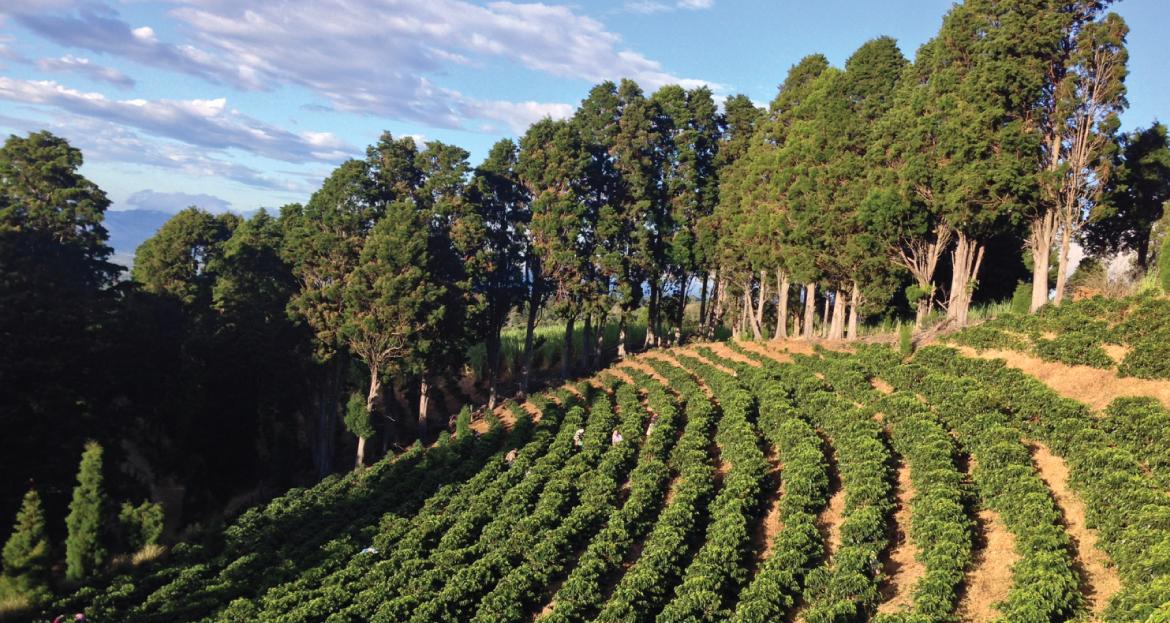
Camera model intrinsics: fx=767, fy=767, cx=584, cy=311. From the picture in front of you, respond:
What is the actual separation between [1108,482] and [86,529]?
1032 inches

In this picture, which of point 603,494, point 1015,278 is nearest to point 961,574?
point 603,494

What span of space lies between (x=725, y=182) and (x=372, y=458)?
2498 centimetres

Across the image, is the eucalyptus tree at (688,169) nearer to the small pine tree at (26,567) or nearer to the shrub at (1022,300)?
the shrub at (1022,300)

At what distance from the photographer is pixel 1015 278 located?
36062 mm

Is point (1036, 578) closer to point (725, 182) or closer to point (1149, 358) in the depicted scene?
point (1149, 358)

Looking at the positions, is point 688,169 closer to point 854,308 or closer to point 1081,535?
point 854,308

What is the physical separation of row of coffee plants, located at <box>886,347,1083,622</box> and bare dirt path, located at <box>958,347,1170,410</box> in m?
1.87

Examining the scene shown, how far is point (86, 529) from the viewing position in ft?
71.9

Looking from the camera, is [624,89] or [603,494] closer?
[603,494]

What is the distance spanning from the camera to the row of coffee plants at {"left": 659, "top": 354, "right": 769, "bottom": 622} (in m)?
15.3

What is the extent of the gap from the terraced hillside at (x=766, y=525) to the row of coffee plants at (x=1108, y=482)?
5 centimetres

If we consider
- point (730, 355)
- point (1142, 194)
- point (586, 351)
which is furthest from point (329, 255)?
point (1142, 194)

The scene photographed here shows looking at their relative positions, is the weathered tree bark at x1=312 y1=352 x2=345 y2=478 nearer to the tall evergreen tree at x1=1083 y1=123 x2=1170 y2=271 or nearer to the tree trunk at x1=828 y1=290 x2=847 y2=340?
the tree trunk at x1=828 y1=290 x2=847 y2=340

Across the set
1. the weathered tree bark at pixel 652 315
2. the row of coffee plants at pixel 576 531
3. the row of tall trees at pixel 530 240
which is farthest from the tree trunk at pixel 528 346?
the row of coffee plants at pixel 576 531
